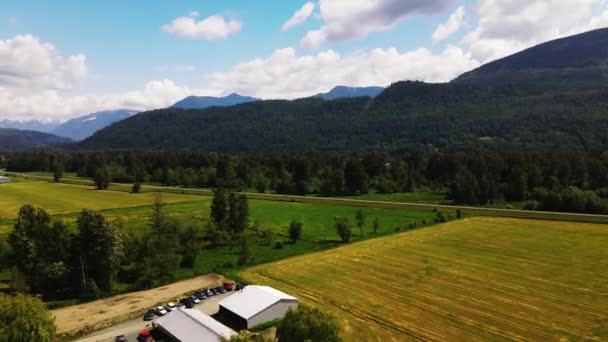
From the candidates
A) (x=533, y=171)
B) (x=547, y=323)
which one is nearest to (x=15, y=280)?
(x=547, y=323)

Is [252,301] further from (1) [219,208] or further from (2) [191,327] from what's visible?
(1) [219,208]

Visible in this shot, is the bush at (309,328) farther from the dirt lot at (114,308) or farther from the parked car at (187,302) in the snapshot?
the dirt lot at (114,308)

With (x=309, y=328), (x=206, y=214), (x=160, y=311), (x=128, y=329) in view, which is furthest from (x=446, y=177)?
(x=309, y=328)

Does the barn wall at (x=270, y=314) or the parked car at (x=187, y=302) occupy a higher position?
A: the barn wall at (x=270, y=314)

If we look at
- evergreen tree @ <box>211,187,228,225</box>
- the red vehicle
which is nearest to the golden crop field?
the red vehicle

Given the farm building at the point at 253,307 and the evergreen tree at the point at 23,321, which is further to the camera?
the farm building at the point at 253,307

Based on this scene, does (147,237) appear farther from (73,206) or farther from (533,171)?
(533,171)

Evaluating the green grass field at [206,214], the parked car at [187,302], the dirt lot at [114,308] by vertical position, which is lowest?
the dirt lot at [114,308]

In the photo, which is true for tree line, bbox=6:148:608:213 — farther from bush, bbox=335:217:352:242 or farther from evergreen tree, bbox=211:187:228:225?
bush, bbox=335:217:352:242

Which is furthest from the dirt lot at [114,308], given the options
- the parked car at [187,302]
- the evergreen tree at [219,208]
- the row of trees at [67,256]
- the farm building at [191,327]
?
the evergreen tree at [219,208]
